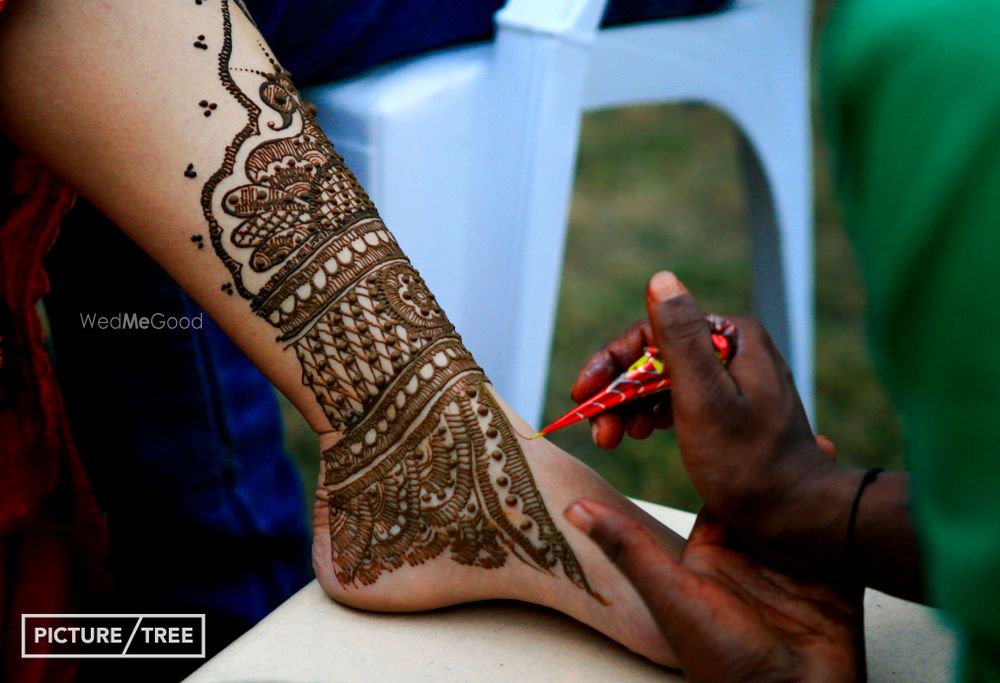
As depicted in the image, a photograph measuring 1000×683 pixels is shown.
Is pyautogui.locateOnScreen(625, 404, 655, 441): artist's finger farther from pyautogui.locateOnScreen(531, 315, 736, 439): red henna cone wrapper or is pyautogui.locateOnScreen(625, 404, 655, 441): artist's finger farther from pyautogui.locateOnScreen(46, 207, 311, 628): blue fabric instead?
pyautogui.locateOnScreen(46, 207, 311, 628): blue fabric

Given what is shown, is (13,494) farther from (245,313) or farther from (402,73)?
(402,73)

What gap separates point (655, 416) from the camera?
0.82 meters

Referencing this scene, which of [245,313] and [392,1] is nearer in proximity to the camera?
[245,313]

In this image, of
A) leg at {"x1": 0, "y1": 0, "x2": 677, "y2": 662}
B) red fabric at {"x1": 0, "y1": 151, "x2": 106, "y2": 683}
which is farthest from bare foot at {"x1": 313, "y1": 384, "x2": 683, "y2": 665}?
red fabric at {"x1": 0, "y1": 151, "x2": 106, "y2": 683}

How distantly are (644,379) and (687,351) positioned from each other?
0.28 feet

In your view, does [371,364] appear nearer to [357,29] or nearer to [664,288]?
[664,288]

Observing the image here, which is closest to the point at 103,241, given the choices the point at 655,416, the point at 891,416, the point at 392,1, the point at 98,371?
the point at 98,371

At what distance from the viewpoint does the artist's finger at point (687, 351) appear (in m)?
0.66

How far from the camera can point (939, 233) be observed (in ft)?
1.21

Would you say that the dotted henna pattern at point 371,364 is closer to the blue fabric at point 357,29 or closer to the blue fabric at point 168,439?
the blue fabric at point 357,29

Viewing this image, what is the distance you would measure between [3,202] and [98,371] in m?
0.32

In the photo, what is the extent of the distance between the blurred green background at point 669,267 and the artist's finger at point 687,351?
50.3 inches

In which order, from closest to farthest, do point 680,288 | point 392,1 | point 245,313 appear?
point 680,288 < point 245,313 < point 392,1

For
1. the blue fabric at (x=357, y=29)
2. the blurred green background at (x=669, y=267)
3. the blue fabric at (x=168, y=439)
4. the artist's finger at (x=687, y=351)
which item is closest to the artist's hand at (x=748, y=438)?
the artist's finger at (x=687, y=351)
